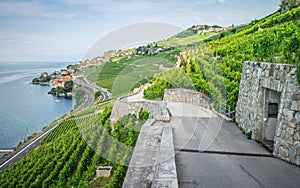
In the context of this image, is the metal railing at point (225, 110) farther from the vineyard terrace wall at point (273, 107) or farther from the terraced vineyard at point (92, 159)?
the terraced vineyard at point (92, 159)

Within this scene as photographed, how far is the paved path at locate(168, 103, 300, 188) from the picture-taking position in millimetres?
3643

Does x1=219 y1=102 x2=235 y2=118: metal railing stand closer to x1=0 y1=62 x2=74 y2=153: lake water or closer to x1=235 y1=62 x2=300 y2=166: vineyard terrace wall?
x1=235 y1=62 x2=300 y2=166: vineyard terrace wall

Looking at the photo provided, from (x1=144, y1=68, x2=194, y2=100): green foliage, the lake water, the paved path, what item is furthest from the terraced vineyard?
the lake water

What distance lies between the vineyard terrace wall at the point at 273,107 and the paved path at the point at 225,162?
0.26 metres

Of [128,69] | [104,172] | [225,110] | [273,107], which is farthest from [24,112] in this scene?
[273,107]

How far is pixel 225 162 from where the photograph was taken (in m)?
4.44

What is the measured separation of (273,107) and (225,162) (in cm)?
193

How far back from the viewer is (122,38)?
22.0 feet

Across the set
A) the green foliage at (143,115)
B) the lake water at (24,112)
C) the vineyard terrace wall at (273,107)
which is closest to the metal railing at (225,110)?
the vineyard terrace wall at (273,107)

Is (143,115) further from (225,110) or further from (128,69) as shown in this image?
(225,110)

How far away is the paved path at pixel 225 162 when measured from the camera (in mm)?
3643

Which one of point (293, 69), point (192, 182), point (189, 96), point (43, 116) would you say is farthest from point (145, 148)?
point (43, 116)

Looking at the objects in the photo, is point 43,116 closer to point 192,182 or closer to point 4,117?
point 4,117

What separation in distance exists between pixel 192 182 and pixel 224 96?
241 inches
